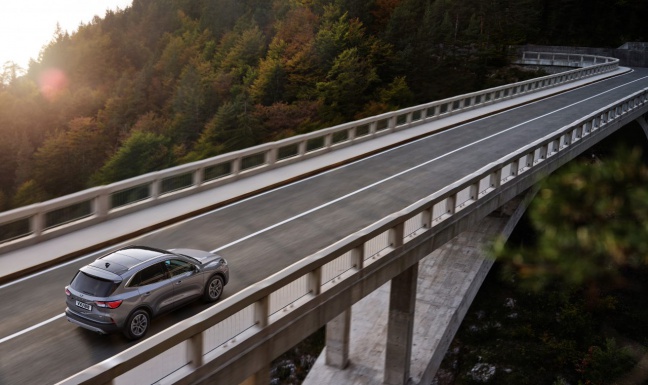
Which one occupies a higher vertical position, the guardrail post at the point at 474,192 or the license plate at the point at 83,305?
the license plate at the point at 83,305

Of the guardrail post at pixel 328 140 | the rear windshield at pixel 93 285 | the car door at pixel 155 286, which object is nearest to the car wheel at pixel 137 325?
the car door at pixel 155 286

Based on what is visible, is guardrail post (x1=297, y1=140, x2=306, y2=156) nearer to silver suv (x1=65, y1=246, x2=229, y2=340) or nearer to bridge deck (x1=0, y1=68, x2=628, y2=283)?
bridge deck (x1=0, y1=68, x2=628, y2=283)

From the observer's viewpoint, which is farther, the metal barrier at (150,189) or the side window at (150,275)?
the metal barrier at (150,189)

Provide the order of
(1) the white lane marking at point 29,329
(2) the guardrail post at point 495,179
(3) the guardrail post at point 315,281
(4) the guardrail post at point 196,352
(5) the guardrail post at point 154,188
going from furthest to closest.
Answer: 1. (2) the guardrail post at point 495,179
2. (5) the guardrail post at point 154,188
3. (3) the guardrail post at point 315,281
4. (1) the white lane marking at point 29,329
5. (4) the guardrail post at point 196,352

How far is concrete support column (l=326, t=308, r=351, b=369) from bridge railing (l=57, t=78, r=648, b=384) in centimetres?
464

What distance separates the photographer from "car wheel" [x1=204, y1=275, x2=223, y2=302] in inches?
436

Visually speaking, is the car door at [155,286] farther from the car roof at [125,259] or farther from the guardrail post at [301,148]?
the guardrail post at [301,148]

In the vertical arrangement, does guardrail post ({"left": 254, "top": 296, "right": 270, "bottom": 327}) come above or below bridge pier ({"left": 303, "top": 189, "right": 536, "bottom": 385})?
above

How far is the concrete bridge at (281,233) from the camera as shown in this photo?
30.9ft

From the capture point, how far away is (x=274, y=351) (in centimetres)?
1042

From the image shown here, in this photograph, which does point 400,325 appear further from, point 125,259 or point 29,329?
point 29,329

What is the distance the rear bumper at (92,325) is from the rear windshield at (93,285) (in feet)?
1.37

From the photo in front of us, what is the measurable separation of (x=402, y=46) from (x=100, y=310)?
6207 cm

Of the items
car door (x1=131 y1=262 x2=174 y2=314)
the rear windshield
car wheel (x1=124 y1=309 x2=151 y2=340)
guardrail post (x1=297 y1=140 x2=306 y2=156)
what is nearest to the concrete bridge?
guardrail post (x1=297 y1=140 x2=306 y2=156)
